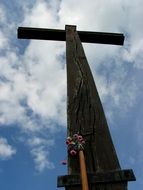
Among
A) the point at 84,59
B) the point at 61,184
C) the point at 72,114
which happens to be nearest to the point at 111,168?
the point at 61,184

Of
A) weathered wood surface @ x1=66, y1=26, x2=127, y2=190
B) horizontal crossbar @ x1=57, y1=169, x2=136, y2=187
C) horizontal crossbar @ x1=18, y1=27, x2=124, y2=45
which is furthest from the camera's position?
horizontal crossbar @ x1=18, y1=27, x2=124, y2=45

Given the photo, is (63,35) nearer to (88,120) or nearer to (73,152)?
Answer: (88,120)

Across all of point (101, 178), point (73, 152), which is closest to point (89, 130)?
point (73, 152)

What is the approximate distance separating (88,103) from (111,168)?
0.92m

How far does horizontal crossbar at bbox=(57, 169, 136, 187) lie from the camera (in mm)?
2637

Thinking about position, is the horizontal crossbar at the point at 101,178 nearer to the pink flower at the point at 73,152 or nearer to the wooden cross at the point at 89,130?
the wooden cross at the point at 89,130

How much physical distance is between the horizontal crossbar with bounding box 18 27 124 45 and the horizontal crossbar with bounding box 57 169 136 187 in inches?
142

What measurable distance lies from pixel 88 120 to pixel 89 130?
155 mm

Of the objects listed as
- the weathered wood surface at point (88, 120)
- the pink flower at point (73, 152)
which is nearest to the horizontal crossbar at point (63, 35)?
the weathered wood surface at point (88, 120)

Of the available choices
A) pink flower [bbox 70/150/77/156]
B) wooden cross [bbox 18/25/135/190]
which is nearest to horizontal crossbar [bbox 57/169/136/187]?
wooden cross [bbox 18/25/135/190]

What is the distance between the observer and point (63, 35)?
586 cm

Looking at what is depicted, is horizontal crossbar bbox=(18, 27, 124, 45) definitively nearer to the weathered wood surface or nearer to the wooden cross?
the wooden cross

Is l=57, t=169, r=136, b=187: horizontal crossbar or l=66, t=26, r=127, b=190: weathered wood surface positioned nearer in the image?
l=57, t=169, r=136, b=187: horizontal crossbar

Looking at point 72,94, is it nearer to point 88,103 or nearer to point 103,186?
point 88,103
